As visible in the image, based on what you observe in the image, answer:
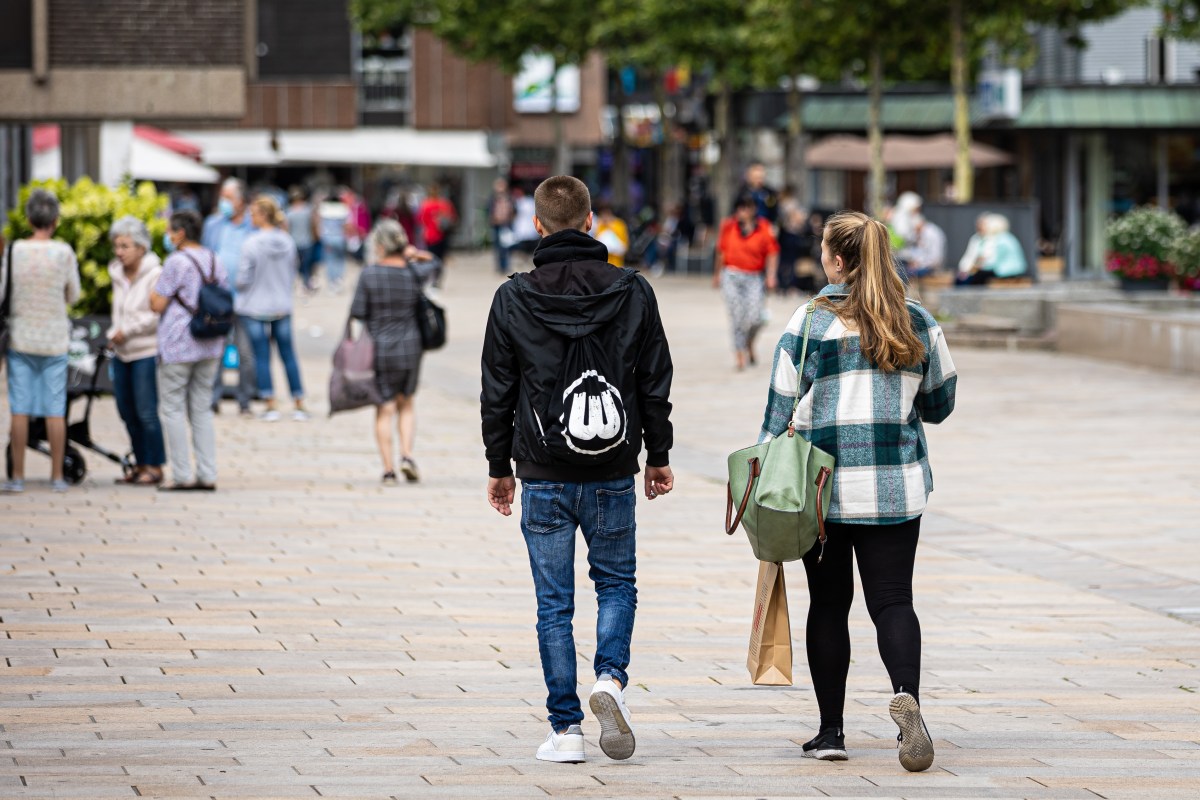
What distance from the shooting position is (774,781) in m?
5.62

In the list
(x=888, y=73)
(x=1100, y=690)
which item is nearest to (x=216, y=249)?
(x=1100, y=690)

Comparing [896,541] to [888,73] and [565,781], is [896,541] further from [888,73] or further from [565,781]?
[888,73]

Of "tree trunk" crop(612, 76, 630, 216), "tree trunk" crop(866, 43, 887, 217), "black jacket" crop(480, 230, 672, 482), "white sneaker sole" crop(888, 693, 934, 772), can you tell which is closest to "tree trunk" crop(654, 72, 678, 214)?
"tree trunk" crop(612, 76, 630, 216)

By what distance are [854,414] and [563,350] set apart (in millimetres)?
824

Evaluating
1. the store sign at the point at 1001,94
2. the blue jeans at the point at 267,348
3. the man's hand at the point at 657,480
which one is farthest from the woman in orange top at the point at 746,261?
the store sign at the point at 1001,94

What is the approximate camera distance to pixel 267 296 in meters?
16.4

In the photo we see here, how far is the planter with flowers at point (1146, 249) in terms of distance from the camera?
2270 cm

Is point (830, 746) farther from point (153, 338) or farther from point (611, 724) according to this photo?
point (153, 338)

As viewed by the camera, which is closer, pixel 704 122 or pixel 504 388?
pixel 504 388

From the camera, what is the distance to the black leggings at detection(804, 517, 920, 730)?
5.71 meters

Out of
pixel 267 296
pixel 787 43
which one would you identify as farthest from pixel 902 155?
pixel 267 296

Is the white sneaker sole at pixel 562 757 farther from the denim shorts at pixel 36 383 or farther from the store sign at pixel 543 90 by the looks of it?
the store sign at pixel 543 90

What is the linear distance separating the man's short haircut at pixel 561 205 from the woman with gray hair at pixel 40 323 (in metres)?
6.13

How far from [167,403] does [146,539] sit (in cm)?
184
